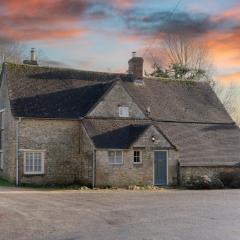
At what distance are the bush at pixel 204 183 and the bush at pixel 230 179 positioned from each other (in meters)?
0.88

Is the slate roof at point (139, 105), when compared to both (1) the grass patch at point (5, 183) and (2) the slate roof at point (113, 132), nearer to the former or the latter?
(2) the slate roof at point (113, 132)

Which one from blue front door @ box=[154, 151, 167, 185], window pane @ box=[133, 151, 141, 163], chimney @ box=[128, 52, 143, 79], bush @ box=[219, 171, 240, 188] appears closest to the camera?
window pane @ box=[133, 151, 141, 163]

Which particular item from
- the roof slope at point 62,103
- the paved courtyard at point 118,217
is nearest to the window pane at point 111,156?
the roof slope at point 62,103

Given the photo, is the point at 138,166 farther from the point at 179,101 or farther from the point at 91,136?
the point at 179,101

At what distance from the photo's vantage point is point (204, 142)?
4234 cm

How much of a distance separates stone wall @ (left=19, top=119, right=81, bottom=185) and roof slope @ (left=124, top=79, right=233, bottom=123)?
7.43 m

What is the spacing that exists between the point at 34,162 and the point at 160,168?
897 centimetres

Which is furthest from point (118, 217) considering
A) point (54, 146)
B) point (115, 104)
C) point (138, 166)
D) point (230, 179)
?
point (230, 179)

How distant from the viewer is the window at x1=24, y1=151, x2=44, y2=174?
36.5 metres

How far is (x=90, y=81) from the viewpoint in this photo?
139 ft

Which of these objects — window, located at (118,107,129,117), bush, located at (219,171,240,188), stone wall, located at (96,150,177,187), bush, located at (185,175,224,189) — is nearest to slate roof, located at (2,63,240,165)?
window, located at (118,107,129,117)

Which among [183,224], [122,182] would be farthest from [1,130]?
[183,224]

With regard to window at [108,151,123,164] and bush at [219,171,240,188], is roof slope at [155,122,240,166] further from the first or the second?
window at [108,151,123,164]

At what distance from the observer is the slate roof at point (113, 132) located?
36.3 m
